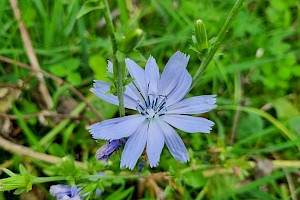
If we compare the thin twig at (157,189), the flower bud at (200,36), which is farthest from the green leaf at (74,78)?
the flower bud at (200,36)

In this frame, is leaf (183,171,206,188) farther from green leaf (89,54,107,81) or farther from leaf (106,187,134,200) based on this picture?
green leaf (89,54,107,81)

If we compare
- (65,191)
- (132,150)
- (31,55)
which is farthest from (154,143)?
(31,55)

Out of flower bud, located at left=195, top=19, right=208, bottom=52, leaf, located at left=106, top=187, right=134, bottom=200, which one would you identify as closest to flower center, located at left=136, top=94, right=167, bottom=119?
flower bud, located at left=195, top=19, right=208, bottom=52

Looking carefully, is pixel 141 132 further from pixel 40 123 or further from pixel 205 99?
pixel 40 123

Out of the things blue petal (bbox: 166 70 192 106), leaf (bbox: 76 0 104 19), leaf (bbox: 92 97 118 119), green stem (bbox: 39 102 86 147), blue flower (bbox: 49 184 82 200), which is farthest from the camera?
leaf (bbox: 92 97 118 119)

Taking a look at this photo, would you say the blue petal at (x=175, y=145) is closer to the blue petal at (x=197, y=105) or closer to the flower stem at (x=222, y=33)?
the blue petal at (x=197, y=105)
